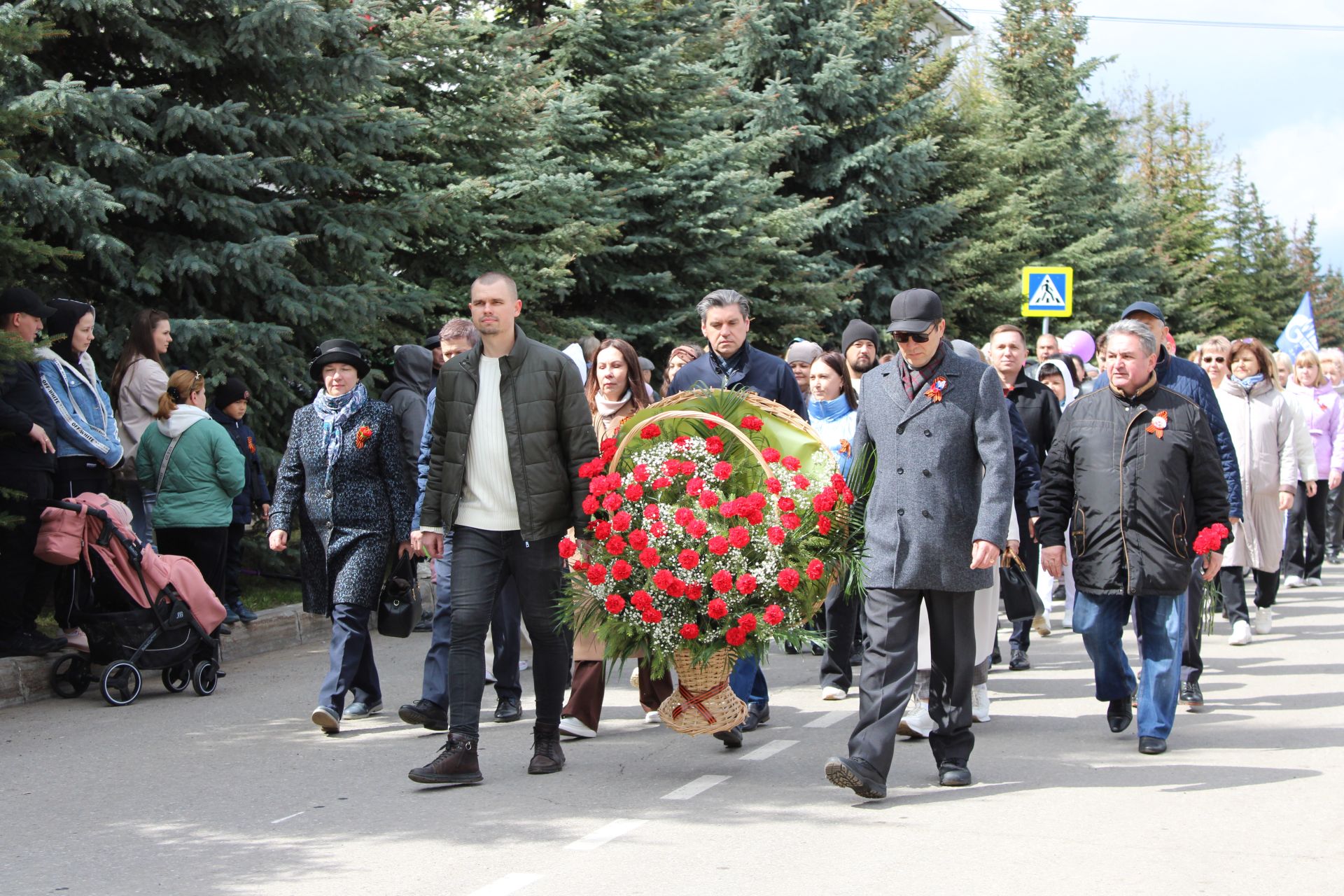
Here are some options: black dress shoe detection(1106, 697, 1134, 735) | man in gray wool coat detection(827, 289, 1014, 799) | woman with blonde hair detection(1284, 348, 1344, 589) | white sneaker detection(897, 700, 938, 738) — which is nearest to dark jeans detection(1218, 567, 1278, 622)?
woman with blonde hair detection(1284, 348, 1344, 589)

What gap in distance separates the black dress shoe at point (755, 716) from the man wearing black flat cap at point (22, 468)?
14.2ft

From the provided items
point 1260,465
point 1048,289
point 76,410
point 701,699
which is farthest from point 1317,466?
point 76,410

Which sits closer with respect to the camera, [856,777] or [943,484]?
[856,777]

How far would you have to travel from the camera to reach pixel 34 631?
9.41 meters

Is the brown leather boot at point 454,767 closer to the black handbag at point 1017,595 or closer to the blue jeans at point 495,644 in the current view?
the blue jeans at point 495,644

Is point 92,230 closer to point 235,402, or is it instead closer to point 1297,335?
point 235,402

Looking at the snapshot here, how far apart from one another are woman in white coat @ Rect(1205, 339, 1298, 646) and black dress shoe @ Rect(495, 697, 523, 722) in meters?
5.91

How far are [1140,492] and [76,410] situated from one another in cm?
647

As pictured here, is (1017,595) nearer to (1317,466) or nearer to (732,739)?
(732,739)

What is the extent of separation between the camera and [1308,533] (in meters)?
15.7

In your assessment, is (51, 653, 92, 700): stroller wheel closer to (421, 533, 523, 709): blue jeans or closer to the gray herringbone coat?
(421, 533, 523, 709): blue jeans

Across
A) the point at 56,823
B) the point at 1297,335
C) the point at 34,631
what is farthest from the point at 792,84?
the point at 56,823

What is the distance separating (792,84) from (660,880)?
20.2 metres

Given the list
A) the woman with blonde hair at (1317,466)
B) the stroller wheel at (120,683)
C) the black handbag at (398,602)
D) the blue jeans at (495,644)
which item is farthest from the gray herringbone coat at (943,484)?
the woman with blonde hair at (1317,466)
